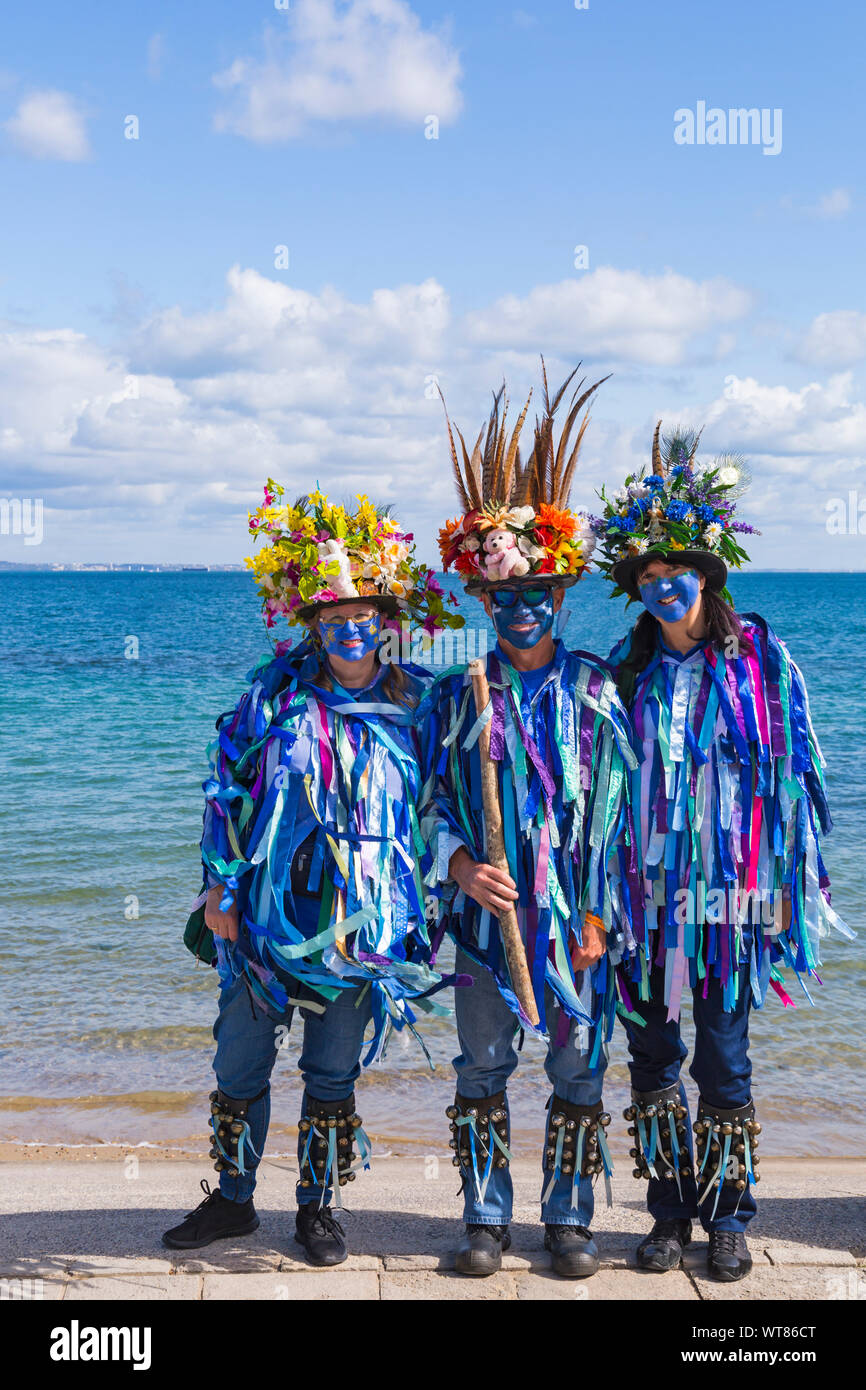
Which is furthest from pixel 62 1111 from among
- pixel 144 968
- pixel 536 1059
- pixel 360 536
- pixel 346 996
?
pixel 360 536

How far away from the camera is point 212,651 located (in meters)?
33.5

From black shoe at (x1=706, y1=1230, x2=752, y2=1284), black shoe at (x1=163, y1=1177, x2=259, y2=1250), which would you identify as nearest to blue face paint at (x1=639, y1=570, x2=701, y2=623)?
black shoe at (x1=706, y1=1230, x2=752, y2=1284)

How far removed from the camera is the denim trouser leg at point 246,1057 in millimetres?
3096

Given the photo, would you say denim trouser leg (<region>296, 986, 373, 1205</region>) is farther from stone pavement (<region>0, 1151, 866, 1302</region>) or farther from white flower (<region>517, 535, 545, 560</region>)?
white flower (<region>517, 535, 545, 560</region>)

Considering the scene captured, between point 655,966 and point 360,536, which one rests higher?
point 360,536

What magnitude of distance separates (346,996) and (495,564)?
121 centimetres

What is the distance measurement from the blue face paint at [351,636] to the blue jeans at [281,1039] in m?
0.90

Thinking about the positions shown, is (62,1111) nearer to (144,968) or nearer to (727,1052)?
(144,968)

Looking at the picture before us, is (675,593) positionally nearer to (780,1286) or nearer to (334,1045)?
(334,1045)

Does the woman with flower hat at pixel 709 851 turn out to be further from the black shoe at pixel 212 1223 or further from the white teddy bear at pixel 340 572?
the black shoe at pixel 212 1223

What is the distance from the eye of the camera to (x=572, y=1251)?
298 cm

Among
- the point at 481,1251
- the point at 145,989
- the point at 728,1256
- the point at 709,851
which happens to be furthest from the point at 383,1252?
the point at 145,989

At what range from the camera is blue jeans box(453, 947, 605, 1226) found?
3000 millimetres

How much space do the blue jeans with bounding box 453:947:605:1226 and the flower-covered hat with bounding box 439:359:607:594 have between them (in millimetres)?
1030
